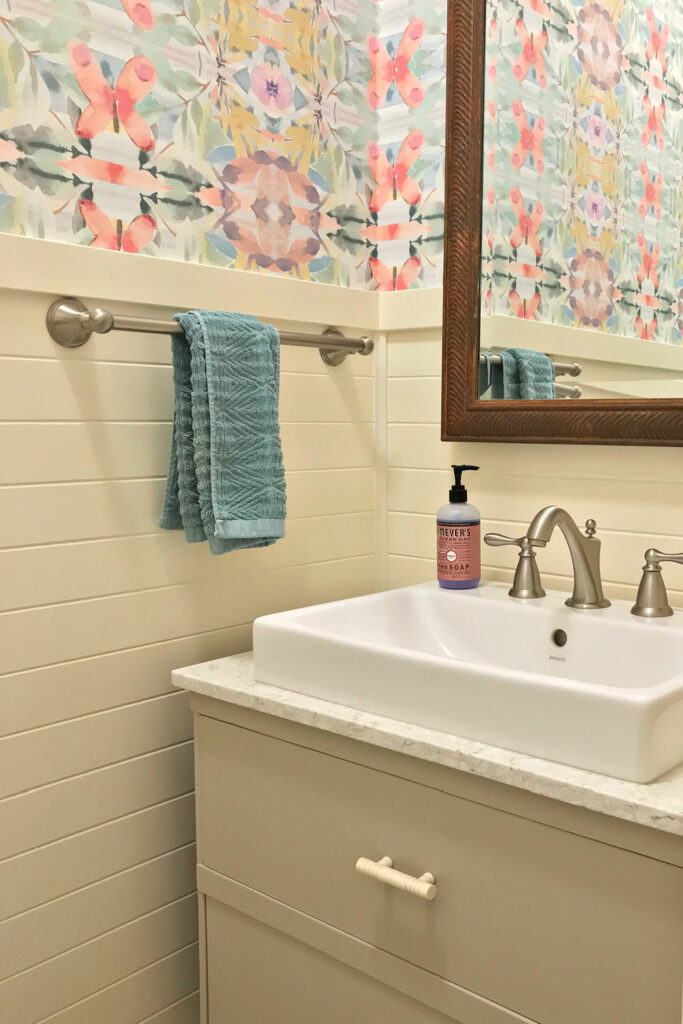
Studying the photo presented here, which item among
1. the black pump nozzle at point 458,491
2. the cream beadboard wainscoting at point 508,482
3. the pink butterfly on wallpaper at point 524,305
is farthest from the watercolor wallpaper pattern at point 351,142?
the black pump nozzle at point 458,491

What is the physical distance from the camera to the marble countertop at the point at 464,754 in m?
0.87

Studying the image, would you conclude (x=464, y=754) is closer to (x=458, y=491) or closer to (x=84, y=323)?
(x=458, y=491)

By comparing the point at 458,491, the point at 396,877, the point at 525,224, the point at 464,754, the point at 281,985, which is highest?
the point at 525,224

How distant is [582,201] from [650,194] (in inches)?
4.3

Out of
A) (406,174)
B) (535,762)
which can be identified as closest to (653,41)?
(406,174)

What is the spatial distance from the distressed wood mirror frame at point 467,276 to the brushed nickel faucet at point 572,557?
0.52 ft

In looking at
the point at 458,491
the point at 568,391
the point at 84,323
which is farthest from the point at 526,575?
the point at 84,323

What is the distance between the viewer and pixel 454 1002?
1.03 metres

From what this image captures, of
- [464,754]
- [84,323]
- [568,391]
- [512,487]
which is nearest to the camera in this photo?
[464,754]

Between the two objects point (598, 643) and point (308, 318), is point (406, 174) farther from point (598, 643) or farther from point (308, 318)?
point (598, 643)

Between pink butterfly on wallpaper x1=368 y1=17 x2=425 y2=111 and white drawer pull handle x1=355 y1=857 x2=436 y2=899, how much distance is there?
48.7 inches

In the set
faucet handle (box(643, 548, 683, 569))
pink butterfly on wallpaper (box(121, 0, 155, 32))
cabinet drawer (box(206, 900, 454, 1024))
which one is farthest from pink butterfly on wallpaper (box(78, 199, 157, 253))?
cabinet drawer (box(206, 900, 454, 1024))

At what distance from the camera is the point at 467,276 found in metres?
1.49

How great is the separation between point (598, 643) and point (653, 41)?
0.85 m
